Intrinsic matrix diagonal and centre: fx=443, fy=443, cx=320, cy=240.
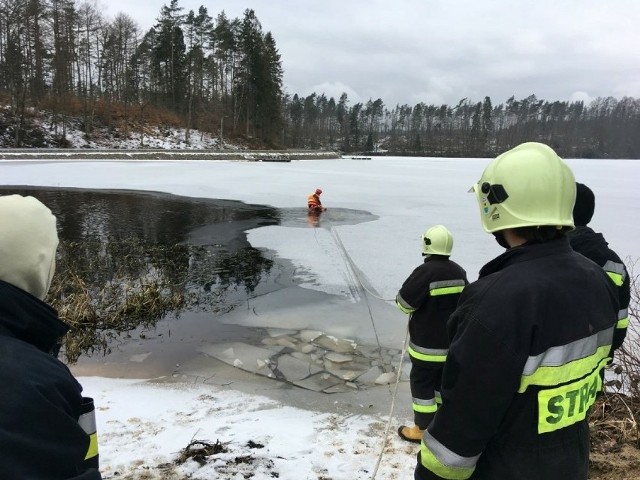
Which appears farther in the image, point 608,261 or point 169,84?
point 169,84

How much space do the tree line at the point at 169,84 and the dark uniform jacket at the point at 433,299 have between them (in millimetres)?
40109

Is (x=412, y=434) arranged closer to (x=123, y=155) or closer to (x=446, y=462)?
(x=446, y=462)

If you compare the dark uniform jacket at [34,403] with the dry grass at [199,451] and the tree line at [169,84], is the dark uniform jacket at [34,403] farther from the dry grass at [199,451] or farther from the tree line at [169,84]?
the tree line at [169,84]

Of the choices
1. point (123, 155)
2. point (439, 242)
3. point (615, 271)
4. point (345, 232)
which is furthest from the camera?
point (123, 155)

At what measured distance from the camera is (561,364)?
1.34 m

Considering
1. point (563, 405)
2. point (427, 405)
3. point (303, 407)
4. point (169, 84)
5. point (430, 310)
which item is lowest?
point (303, 407)

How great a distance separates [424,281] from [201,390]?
8.49 feet

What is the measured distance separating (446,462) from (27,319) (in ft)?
4.33

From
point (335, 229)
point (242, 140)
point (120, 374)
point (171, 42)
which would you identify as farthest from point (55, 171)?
point (171, 42)

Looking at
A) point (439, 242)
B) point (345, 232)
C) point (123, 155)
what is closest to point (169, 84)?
point (123, 155)

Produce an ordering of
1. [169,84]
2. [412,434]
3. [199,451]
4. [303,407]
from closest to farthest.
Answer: [199,451] < [412,434] < [303,407] < [169,84]

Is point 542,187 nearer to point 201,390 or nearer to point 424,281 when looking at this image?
point 424,281

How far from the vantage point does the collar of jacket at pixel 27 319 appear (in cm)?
120

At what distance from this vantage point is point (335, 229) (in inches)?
499
